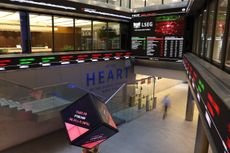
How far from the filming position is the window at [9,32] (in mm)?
6094

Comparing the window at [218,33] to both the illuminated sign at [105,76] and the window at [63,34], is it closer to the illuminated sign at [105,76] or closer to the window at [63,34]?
the window at [63,34]

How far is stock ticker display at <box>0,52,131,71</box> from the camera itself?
589cm

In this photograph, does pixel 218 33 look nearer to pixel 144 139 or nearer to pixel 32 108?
pixel 144 139

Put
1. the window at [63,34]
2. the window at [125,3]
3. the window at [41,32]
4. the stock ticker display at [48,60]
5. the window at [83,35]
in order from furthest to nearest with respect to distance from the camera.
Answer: the window at [125,3] < the window at [83,35] < the window at [63,34] < the window at [41,32] < the stock ticker display at [48,60]

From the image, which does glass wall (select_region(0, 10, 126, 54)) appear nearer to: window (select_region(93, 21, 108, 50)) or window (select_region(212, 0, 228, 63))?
window (select_region(93, 21, 108, 50))

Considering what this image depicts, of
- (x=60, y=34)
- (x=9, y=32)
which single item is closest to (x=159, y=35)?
(x=60, y=34)

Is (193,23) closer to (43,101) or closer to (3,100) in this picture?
(43,101)

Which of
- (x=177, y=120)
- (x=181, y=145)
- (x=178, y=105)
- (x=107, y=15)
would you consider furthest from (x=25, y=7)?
(x=178, y=105)

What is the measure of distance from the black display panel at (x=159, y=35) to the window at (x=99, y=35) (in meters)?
1.48

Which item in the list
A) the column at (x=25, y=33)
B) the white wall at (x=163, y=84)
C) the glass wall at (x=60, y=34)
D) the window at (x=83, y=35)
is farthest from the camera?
the white wall at (x=163, y=84)

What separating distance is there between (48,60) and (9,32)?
1486mm

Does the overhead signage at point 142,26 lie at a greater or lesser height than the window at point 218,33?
greater

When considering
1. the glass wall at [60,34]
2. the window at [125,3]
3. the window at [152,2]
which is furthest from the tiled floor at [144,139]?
the window at [125,3]

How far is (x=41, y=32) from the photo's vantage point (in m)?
7.03
